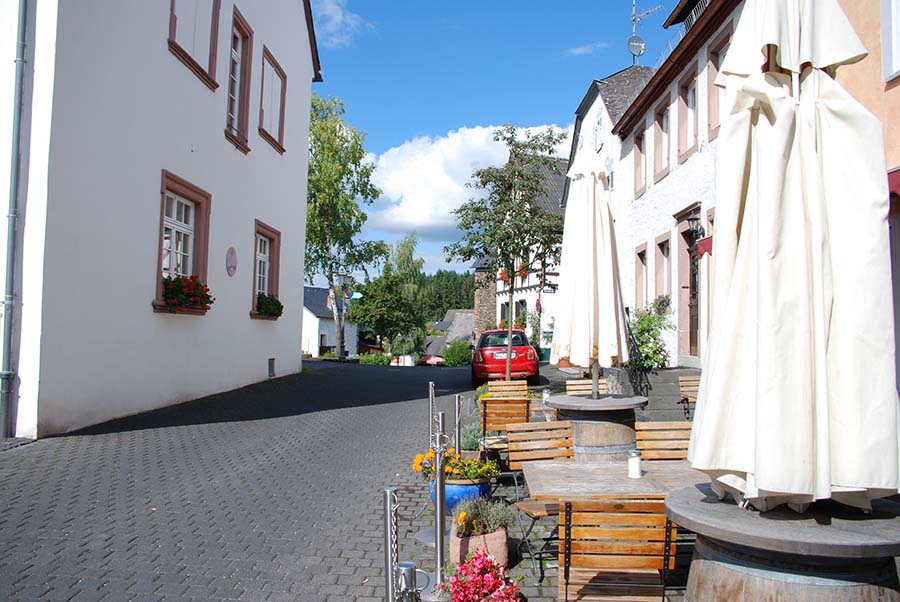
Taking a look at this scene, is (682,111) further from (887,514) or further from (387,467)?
(887,514)

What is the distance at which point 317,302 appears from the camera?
220 feet

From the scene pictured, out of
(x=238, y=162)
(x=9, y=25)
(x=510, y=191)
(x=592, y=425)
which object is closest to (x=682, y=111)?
(x=510, y=191)

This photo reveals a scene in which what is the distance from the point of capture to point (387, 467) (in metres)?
7.46

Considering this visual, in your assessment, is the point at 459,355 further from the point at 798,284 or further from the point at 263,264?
the point at 798,284

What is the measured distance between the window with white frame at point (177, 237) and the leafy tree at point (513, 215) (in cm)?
523

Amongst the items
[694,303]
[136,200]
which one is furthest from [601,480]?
[694,303]

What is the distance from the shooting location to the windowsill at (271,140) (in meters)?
15.1

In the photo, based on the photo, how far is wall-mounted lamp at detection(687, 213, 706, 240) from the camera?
41.0 feet

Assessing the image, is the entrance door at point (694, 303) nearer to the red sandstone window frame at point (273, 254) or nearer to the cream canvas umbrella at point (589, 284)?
the cream canvas umbrella at point (589, 284)

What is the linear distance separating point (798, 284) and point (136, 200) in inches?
358

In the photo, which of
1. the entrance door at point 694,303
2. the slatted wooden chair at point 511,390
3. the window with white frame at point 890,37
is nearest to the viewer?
the window with white frame at point 890,37

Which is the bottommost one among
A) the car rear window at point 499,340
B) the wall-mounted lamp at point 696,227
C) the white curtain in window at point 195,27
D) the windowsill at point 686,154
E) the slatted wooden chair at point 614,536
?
the slatted wooden chair at point 614,536

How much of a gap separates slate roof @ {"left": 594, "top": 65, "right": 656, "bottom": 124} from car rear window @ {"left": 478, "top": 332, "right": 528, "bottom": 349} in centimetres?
662

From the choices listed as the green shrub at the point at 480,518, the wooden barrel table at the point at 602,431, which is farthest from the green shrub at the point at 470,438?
the green shrub at the point at 480,518
